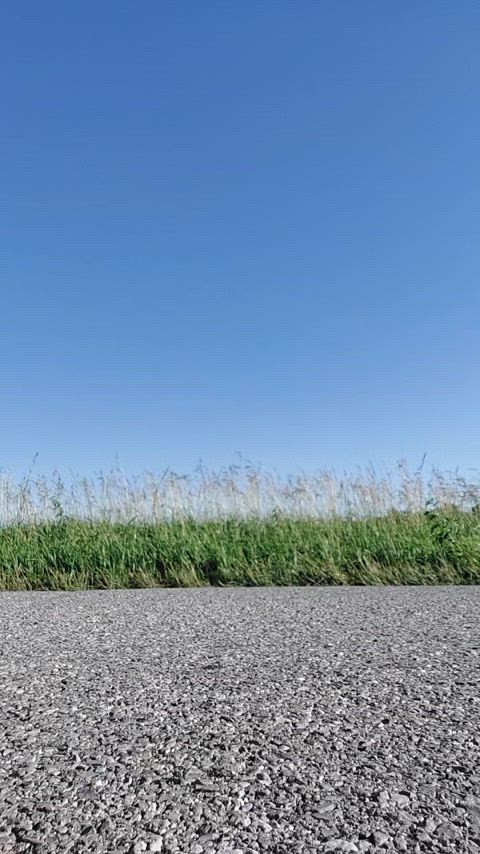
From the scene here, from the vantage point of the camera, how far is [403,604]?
379 cm

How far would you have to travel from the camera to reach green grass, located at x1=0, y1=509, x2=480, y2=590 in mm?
5117

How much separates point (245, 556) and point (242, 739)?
151 inches

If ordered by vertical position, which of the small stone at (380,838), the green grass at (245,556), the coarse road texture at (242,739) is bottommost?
the small stone at (380,838)

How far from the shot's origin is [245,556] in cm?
550

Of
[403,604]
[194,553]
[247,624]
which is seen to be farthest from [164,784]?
[194,553]

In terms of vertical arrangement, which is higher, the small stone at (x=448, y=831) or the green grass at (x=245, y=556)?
the green grass at (x=245, y=556)

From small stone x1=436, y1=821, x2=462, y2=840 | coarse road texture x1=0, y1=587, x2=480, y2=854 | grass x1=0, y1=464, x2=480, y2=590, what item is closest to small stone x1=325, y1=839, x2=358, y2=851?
coarse road texture x1=0, y1=587, x2=480, y2=854

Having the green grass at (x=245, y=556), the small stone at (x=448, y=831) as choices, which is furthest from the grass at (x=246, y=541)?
the small stone at (x=448, y=831)

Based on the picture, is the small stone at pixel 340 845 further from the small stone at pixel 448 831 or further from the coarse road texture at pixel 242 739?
the small stone at pixel 448 831

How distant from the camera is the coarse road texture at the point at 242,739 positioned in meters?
1.28

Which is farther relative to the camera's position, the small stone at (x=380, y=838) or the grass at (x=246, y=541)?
the grass at (x=246, y=541)

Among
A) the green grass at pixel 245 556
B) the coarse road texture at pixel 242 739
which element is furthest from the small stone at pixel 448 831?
the green grass at pixel 245 556

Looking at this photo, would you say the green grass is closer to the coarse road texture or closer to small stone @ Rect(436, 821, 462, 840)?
the coarse road texture

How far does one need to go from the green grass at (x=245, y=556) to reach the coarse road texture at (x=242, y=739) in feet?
6.60
